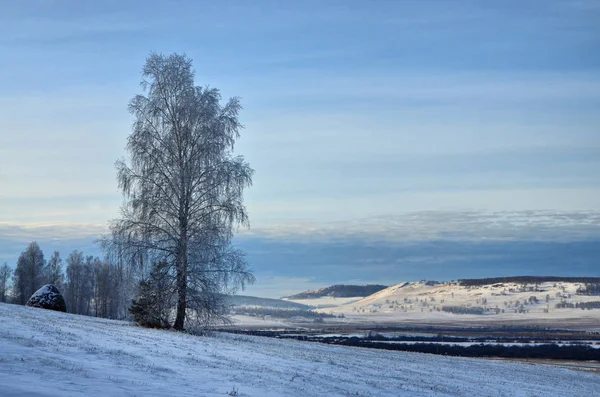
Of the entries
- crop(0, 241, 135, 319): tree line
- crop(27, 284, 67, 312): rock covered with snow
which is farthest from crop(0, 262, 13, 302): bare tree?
crop(27, 284, 67, 312): rock covered with snow

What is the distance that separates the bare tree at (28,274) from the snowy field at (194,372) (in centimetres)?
8569

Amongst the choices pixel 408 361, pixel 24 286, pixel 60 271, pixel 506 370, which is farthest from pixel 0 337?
pixel 60 271

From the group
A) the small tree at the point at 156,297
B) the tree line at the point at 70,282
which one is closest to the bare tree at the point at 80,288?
the tree line at the point at 70,282

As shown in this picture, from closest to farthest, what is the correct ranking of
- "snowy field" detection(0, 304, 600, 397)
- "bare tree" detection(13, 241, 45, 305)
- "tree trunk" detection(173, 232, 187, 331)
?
"snowy field" detection(0, 304, 600, 397) → "tree trunk" detection(173, 232, 187, 331) → "bare tree" detection(13, 241, 45, 305)

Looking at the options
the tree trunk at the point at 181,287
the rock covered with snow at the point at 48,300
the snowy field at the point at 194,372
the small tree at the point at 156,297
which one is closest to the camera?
the snowy field at the point at 194,372

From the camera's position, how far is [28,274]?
118m

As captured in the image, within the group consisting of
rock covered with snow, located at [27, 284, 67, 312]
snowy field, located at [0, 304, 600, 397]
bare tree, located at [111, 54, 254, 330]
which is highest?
bare tree, located at [111, 54, 254, 330]

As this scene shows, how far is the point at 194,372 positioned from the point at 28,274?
103639 millimetres

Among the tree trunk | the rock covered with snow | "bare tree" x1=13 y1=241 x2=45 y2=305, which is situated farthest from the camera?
"bare tree" x1=13 y1=241 x2=45 y2=305

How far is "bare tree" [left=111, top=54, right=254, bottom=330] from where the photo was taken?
136ft

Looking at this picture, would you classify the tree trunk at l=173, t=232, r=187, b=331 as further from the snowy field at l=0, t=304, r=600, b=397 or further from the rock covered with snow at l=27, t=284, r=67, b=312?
the rock covered with snow at l=27, t=284, r=67, b=312

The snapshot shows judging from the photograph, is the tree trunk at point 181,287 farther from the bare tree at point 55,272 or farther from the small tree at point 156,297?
the bare tree at point 55,272

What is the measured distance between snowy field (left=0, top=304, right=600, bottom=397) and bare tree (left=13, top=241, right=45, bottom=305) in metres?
85.7

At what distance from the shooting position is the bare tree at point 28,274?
115m
